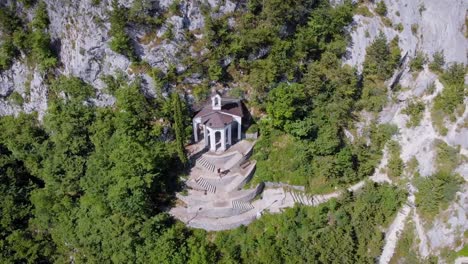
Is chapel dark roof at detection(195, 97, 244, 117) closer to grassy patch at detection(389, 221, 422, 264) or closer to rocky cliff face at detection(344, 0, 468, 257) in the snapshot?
rocky cliff face at detection(344, 0, 468, 257)

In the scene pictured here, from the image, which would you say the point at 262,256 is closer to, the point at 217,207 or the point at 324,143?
the point at 217,207

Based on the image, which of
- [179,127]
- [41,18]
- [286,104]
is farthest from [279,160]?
[41,18]

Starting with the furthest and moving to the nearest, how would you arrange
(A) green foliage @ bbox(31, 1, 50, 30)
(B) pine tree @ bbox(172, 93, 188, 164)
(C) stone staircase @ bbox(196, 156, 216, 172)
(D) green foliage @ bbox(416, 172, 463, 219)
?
1. (A) green foliage @ bbox(31, 1, 50, 30)
2. (C) stone staircase @ bbox(196, 156, 216, 172)
3. (B) pine tree @ bbox(172, 93, 188, 164)
4. (D) green foliage @ bbox(416, 172, 463, 219)

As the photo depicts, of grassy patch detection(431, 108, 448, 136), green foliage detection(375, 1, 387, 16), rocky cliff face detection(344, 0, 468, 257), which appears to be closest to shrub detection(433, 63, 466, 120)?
grassy patch detection(431, 108, 448, 136)

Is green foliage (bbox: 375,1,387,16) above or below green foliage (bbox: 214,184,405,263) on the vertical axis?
above

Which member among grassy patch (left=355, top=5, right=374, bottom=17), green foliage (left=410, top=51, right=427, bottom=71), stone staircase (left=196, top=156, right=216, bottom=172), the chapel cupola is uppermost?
grassy patch (left=355, top=5, right=374, bottom=17)
